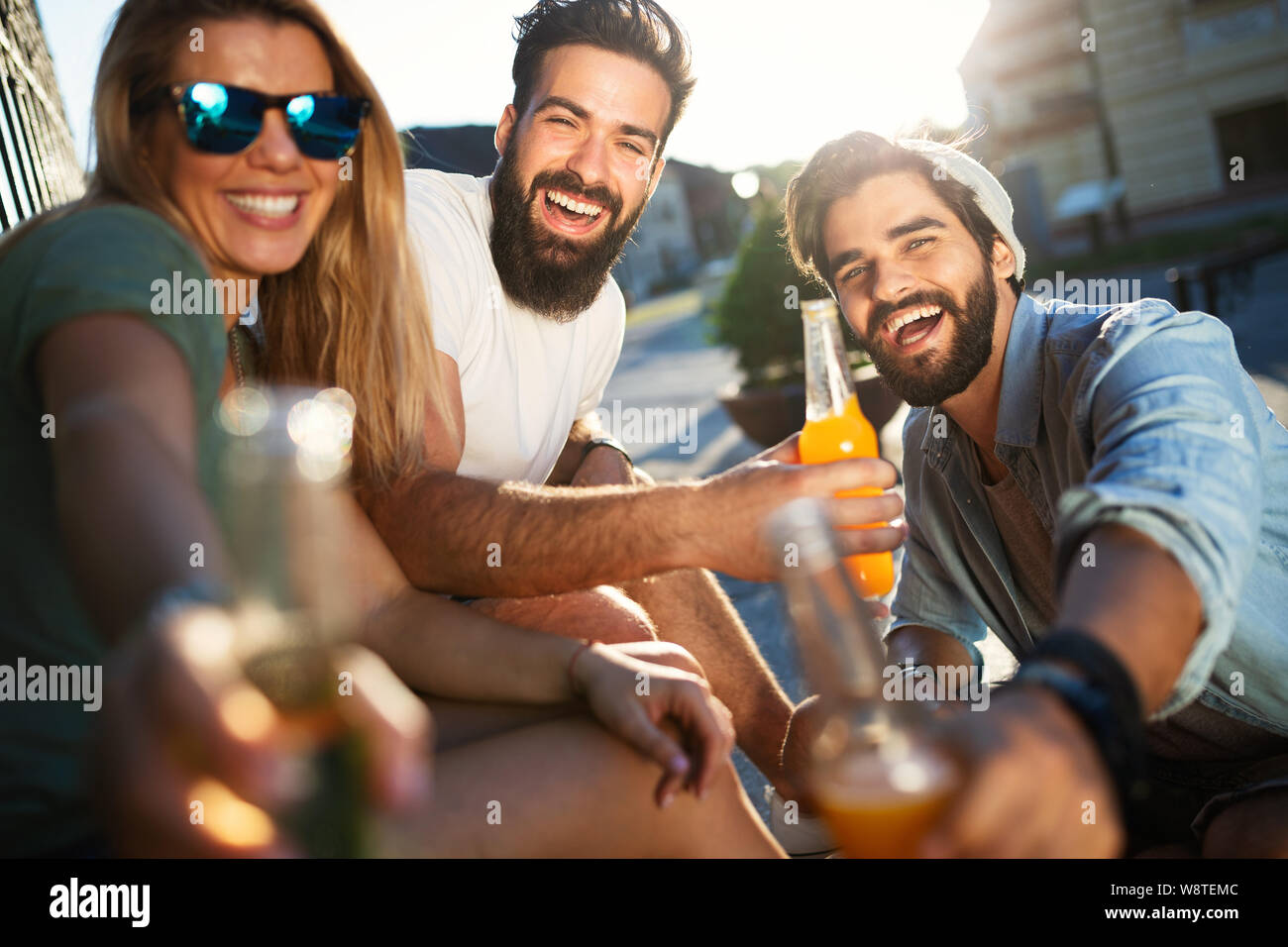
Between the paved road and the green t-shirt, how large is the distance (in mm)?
1341

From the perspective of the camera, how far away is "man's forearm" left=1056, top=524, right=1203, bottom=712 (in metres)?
1.34

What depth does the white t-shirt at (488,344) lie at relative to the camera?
2.97 meters

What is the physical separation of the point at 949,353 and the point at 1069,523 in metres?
1.14

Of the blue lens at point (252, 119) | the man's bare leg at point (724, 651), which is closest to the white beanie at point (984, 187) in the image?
the man's bare leg at point (724, 651)

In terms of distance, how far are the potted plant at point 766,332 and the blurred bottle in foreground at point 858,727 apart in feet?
19.8

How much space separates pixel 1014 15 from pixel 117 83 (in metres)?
31.0

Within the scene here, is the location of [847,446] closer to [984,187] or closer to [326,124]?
[984,187]

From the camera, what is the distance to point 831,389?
86.7 inches

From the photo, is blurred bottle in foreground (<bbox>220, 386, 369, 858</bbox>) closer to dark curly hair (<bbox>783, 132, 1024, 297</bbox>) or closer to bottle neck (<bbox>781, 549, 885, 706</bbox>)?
bottle neck (<bbox>781, 549, 885, 706</bbox>)

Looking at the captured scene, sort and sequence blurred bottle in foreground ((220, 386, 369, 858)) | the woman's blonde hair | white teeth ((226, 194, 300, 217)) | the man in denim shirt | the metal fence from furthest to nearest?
the metal fence
the woman's blonde hair
white teeth ((226, 194, 300, 217))
the man in denim shirt
blurred bottle in foreground ((220, 386, 369, 858))

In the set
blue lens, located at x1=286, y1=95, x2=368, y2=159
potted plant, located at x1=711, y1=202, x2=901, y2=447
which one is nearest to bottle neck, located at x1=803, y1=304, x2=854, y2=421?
blue lens, located at x1=286, y1=95, x2=368, y2=159

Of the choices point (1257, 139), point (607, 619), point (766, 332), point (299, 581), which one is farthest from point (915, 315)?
point (1257, 139)

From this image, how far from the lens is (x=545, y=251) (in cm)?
320
